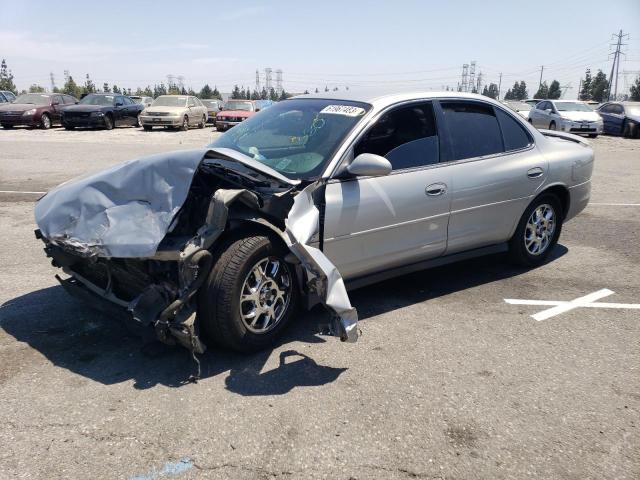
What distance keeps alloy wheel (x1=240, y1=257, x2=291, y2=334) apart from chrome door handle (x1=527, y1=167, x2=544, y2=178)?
8.91 feet

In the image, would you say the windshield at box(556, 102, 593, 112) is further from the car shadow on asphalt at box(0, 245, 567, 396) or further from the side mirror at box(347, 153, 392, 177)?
the side mirror at box(347, 153, 392, 177)

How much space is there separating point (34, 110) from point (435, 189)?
23.5 metres

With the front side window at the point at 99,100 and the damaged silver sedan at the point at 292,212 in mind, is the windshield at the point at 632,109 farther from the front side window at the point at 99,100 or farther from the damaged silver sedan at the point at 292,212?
the front side window at the point at 99,100

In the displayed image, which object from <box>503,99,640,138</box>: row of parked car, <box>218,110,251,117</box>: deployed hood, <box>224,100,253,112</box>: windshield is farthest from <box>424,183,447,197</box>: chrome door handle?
<box>224,100,253,112</box>: windshield

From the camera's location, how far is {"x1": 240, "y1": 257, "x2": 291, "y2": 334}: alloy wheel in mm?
3441

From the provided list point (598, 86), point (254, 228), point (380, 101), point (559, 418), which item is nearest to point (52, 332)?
point (254, 228)

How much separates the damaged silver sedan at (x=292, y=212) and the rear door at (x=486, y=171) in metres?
0.01

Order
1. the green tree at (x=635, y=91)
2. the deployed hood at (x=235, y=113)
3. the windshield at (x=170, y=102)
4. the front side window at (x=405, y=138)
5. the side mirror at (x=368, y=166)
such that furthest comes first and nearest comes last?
the green tree at (x=635, y=91) < the windshield at (x=170, y=102) < the deployed hood at (x=235, y=113) < the front side window at (x=405, y=138) < the side mirror at (x=368, y=166)

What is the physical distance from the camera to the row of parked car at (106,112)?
2286 cm

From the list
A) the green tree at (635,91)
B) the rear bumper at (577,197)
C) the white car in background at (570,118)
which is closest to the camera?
the rear bumper at (577,197)

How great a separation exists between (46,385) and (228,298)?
1.17m

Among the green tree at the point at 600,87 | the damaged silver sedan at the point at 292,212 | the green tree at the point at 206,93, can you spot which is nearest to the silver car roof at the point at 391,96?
the damaged silver sedan at the point at 292,212

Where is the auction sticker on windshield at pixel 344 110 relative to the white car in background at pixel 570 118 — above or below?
above

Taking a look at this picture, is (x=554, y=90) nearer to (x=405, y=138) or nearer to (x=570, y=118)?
(x=570, y=118)
